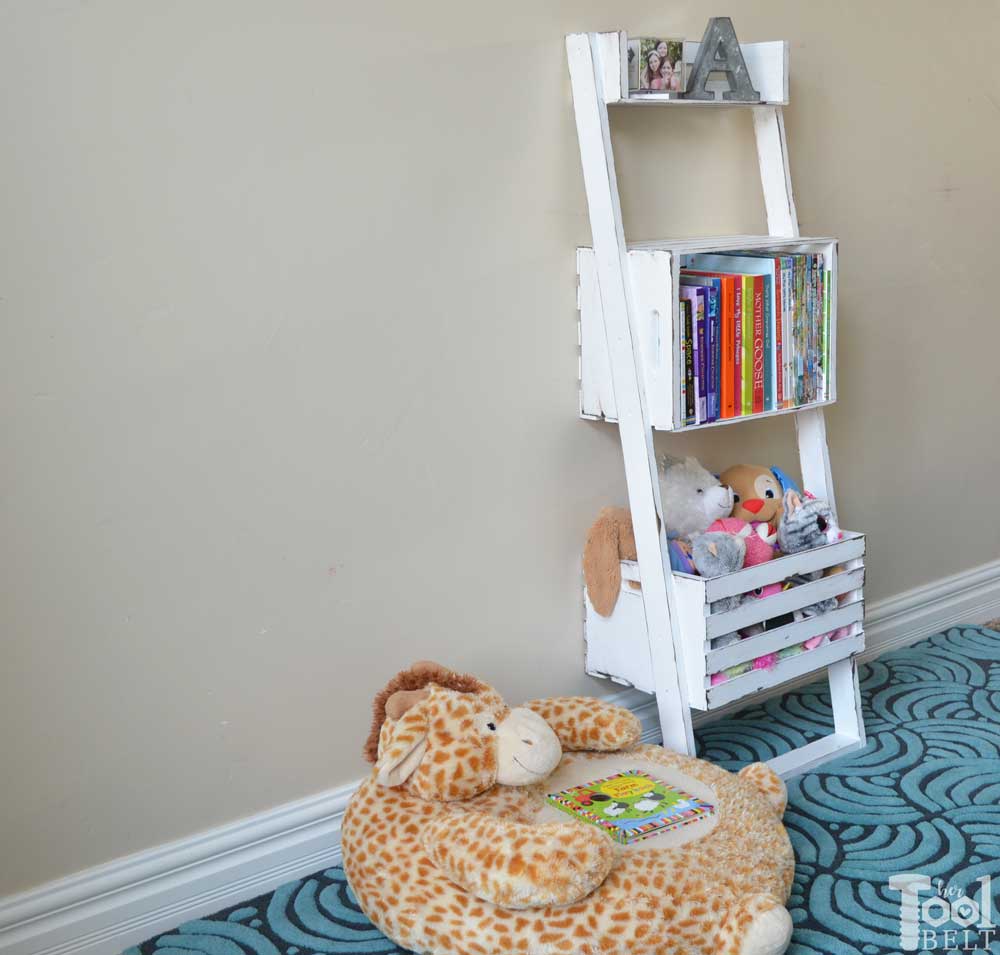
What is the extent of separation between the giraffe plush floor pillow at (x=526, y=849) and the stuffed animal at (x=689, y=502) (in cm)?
36

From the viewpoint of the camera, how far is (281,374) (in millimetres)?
1639

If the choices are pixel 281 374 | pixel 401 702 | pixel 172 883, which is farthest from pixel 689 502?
pixel 172 883

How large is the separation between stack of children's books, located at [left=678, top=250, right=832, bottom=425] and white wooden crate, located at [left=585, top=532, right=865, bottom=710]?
→ 26cm

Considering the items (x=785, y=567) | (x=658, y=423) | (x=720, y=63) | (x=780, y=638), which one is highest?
(x=720, y=63)

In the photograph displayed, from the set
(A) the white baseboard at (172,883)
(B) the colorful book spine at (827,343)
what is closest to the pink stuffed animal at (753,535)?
(B) the colorful book spine at (827,343)

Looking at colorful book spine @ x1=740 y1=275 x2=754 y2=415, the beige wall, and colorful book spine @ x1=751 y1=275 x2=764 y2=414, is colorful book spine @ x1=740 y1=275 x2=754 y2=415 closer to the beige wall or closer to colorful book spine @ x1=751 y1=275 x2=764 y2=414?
colorful book spine @ x1=751 y1=275 x2=764 y2=414

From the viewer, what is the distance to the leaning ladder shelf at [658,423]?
179 centimetres

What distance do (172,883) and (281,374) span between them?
0.72 meters

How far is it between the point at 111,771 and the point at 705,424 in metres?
1.00

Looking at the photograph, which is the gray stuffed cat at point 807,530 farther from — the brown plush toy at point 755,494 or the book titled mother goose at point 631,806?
the book titled mother goose at point 631,806

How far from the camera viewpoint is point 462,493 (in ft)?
6.07

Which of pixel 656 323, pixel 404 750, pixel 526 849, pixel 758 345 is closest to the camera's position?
pixel 526 849

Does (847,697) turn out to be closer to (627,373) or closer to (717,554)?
(717,554)

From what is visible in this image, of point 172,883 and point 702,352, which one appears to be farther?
point 702,352
